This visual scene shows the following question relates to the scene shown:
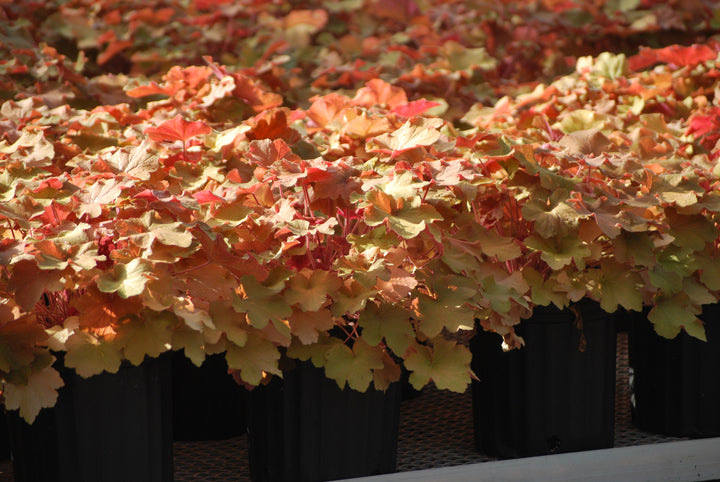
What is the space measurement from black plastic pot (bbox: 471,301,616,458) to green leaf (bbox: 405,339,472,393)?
221mm

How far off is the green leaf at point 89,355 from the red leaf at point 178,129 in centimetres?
45

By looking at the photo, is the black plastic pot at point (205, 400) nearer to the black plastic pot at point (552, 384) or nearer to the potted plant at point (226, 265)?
the potted plant at point (226, 265)

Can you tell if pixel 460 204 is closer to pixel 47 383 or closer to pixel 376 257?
pixel 376 257

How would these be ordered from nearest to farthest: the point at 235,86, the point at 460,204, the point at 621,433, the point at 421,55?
the point at 460,204 < the point at 621,433 < the point at 235,86 < the point at 421,55

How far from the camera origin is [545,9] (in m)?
3.14

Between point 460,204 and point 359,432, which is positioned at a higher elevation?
point 460,204

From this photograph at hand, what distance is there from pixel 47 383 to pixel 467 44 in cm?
236

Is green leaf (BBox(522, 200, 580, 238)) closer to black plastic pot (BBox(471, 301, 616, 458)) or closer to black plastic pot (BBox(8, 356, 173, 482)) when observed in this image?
black plastic pot (BBox(471, 301, 616, 458))

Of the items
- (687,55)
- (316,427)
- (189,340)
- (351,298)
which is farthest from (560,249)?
(687,55)

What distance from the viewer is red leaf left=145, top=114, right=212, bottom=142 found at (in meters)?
1.37

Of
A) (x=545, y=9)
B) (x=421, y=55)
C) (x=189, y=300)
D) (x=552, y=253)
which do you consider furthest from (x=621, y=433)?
(x=545, y=9)

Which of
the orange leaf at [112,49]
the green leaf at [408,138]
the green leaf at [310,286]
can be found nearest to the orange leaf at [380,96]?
the green leaf at [408,138]

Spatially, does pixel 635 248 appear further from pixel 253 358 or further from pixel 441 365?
pixel 253 358

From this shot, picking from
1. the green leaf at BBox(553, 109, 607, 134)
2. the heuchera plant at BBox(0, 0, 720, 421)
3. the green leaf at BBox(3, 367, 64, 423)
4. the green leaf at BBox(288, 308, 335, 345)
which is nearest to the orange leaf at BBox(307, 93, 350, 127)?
the heuchera plant at BBox(0, 0, 720, 421)
